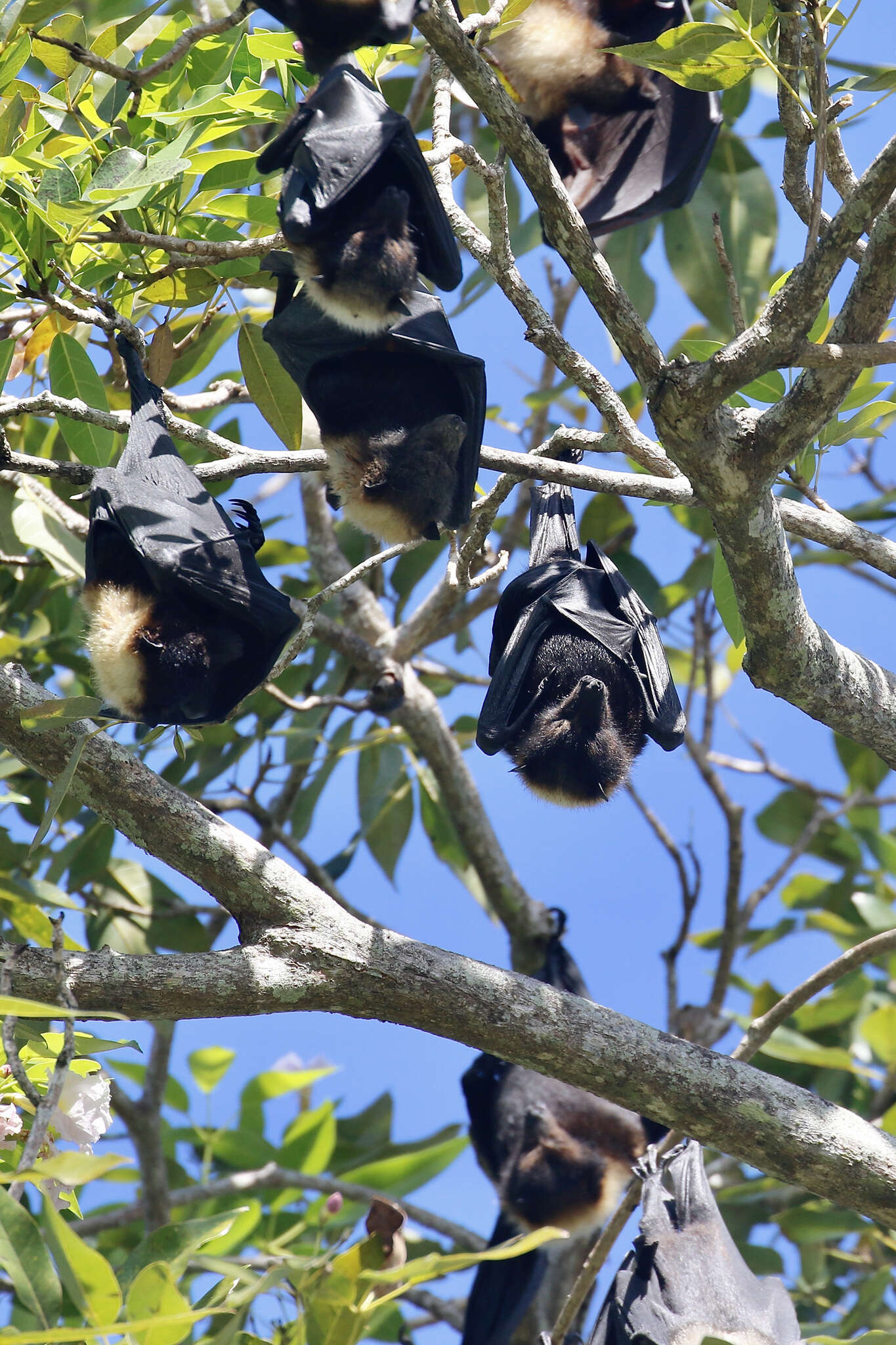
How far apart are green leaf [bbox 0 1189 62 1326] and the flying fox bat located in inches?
101

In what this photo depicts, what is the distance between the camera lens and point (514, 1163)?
13.8 ft

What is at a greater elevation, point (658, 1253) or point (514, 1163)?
point (514, 1163)

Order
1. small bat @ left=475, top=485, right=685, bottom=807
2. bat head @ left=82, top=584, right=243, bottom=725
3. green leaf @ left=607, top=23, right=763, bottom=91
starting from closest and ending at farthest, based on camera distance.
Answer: green leaf @ left=607, top=23, right=763, bottom=91 < bat head @ left=82, top=584, right=243, bottom=725 < small bat @ left=475, top=485, right=685, bottom=807

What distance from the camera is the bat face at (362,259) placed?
2436mm

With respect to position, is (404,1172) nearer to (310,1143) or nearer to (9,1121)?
(310,1143)

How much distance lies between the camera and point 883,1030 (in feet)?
13.3

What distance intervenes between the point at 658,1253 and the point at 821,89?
2529 millimetres

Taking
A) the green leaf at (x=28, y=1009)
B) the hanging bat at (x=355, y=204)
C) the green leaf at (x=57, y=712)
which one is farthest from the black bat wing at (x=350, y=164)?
the green leaf at (x=28, y=1009)

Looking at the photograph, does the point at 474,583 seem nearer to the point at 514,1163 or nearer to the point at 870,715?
Answer: the point at 870,715

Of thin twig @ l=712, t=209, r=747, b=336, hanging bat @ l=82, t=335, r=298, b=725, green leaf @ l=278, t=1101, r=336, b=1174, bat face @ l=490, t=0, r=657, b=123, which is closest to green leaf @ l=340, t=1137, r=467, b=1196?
green leaf @ l=278, t=1101, r=336, b=1174

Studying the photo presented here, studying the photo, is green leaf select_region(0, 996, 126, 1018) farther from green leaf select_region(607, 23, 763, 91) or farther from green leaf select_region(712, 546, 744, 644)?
green leaf select_region(712, 546, 744, 644)

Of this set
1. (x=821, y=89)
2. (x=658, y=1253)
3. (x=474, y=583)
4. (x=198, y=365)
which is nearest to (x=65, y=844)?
(x=198, y=365)

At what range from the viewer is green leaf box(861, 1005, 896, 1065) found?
404 centimetres

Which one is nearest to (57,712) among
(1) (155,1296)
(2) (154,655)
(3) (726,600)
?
(2) (154,655)
